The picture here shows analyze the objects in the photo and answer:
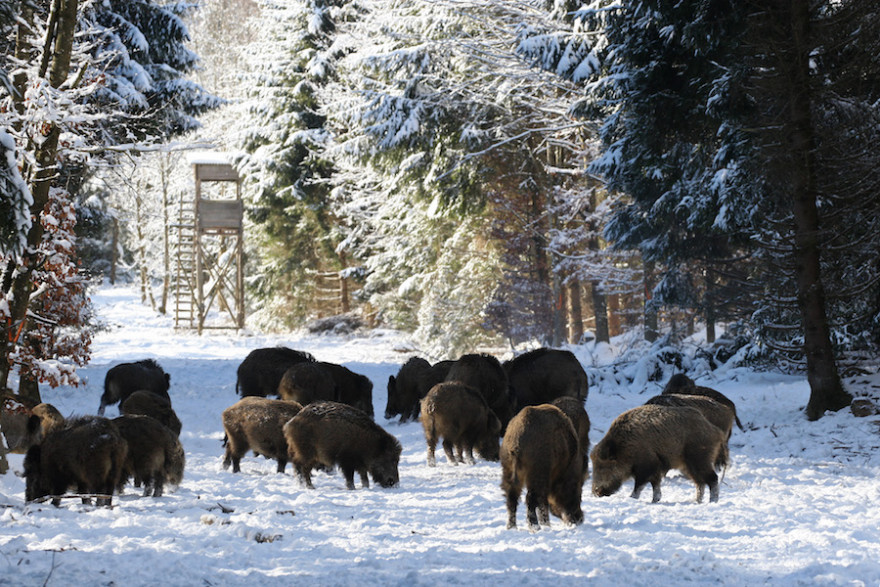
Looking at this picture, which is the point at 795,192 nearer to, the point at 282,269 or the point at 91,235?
the point at 91,235

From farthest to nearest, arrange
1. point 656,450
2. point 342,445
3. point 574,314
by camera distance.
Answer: point 574,314 → point 342,445 → point 656,450

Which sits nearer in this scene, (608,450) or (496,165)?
(608,450)

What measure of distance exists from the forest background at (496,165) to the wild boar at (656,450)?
15.2 ft

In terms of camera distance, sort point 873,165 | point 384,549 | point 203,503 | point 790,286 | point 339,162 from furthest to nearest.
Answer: point 339,162, point 790,286, point 873,165, point 203,503, point 384,549

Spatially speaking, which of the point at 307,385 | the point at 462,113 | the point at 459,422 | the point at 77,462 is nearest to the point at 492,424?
the point at 459,422

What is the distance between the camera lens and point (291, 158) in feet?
113

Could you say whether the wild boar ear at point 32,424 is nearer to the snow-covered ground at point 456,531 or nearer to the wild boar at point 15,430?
the snow-covered ground at point 456,531

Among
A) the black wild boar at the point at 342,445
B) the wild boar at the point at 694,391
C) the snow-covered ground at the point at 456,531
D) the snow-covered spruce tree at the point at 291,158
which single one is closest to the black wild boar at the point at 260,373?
the snow-covered ground at the point at 456,531

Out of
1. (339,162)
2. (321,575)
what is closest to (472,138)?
(339,162)

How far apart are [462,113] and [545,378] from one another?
559 inches

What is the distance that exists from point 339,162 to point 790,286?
20387mm

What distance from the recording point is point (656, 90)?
15.2 meters

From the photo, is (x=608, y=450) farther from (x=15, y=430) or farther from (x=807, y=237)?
(x=15, y=430)

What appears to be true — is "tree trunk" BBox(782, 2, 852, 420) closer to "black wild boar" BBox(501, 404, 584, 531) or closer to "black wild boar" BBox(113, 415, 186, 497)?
"black wild boar" BBox(501, 404, 584, 531)
